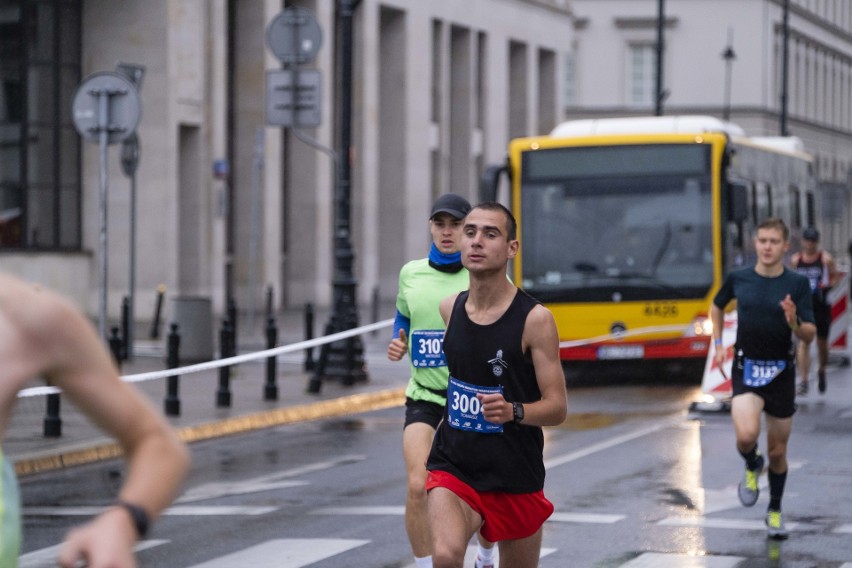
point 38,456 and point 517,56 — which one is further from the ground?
point 517,56

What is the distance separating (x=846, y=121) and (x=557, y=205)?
273 ft

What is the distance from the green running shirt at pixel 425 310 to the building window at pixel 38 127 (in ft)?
82.4

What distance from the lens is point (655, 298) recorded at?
21.6 m

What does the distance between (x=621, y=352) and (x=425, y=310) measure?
13433 millimetres

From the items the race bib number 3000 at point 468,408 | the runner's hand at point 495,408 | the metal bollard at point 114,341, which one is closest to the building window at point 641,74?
the metal bollard at point 114,341

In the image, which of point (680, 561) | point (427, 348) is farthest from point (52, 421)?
point (427, 348)

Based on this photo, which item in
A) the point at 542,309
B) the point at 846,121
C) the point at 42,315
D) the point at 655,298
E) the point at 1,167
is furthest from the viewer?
the point at 846,121

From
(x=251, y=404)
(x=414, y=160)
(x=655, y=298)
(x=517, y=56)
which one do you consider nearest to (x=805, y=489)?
(x=251, y=404)

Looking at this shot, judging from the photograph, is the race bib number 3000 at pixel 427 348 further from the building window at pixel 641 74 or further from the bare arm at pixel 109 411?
the building window at pixel 641 74

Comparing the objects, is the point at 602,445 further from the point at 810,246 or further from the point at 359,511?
the point at 810,246

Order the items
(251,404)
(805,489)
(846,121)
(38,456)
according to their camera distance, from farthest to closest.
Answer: (846,121) → (251,404) → (38,456) → (805,489)

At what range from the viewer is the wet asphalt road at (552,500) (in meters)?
9.49

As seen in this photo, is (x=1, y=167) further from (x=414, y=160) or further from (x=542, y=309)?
(x=542, y=309)

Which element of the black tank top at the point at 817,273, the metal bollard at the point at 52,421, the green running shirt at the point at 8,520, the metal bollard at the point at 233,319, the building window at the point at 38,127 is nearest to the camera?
the green running shirt at the point at 8,520
